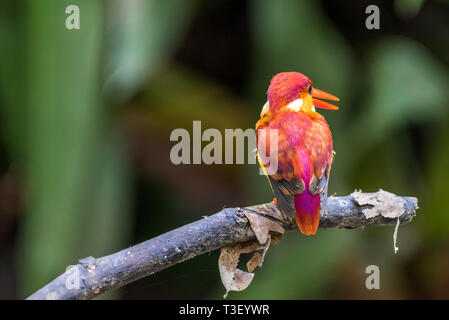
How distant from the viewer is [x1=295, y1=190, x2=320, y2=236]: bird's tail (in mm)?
533

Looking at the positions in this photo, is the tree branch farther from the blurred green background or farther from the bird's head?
the blurred green background

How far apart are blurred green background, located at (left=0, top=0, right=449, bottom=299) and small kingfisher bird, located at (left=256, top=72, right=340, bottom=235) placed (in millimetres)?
548

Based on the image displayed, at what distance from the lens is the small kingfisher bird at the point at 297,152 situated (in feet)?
1.77

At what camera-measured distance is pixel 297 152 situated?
0.54 metres

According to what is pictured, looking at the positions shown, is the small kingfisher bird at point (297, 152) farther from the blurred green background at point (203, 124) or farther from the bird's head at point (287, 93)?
the blurred green background at point (203, 124)

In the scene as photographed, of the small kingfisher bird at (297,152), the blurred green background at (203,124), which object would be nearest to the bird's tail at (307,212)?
the small kingfisher bird at (297,152)

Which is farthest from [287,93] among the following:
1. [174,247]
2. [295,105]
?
[174,247]

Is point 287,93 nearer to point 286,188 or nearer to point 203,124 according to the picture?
point 286,188

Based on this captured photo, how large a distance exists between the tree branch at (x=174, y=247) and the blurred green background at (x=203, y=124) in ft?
1.91

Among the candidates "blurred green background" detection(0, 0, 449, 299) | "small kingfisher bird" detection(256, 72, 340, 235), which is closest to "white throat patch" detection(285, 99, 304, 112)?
"small kingfisher bird" detection(256, 72, 340, 235)

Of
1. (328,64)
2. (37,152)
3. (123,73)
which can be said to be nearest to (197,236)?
(123,73)

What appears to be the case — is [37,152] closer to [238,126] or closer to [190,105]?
[190,105]

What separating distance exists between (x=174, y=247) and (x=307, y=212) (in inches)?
5.4

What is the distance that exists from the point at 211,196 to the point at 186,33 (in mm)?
477
